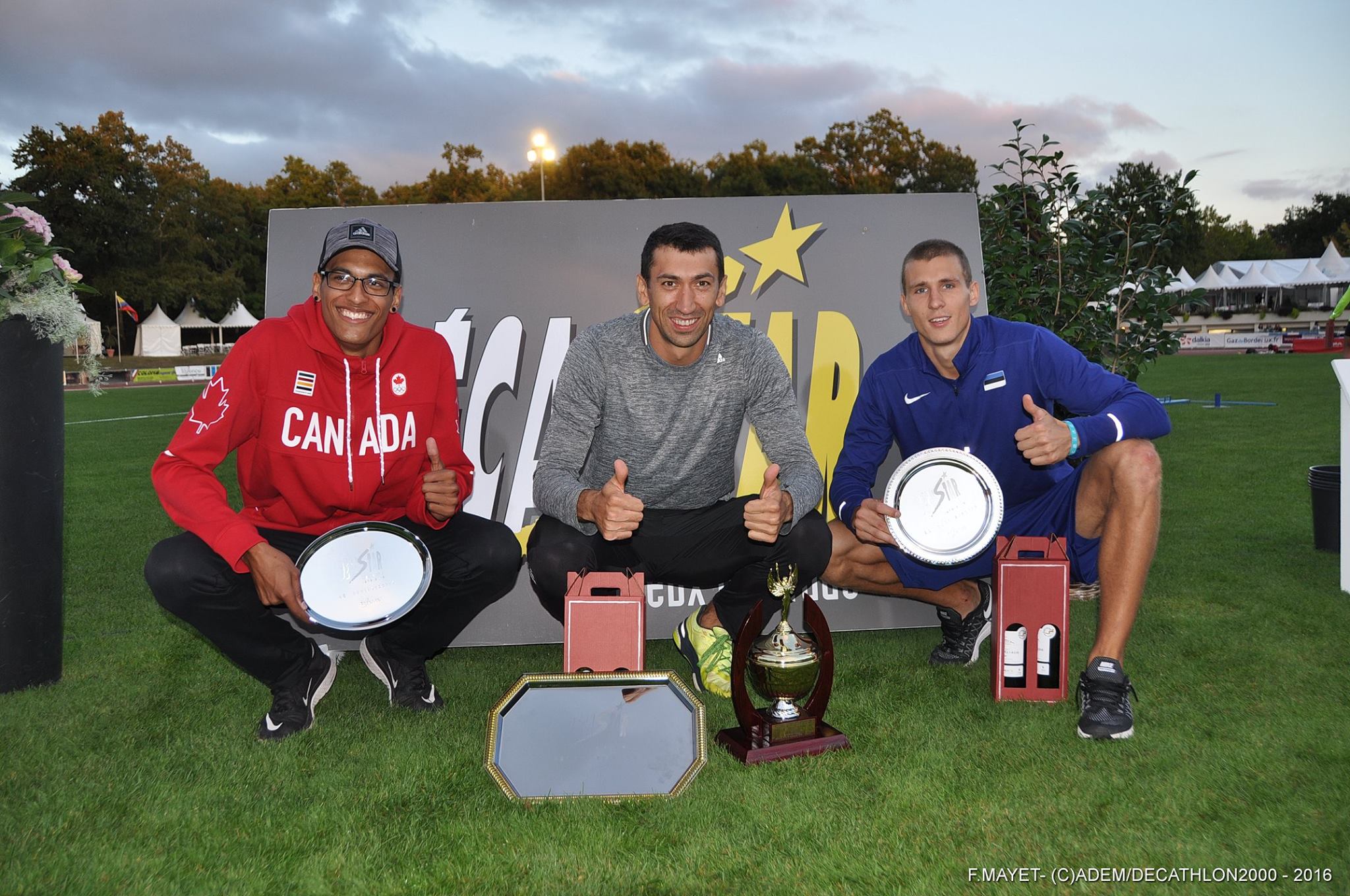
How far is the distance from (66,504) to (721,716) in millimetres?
6560

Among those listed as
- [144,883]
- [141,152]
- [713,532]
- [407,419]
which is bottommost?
[144,883]

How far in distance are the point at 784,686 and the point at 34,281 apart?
9.31 feet

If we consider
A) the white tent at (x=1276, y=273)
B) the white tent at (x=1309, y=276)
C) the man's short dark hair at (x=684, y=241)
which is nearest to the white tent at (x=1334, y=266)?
the white tent at (x=1309, y=276)

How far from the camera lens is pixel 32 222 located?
127 inches

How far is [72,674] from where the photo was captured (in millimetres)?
3455

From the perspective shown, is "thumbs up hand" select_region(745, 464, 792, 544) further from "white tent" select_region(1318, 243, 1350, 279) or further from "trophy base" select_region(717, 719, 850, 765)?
"white tent" select_region(1318, 243, 1350, 279)

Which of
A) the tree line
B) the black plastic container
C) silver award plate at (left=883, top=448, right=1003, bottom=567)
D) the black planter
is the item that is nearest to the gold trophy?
silver award plate at (left=883, top=448, right=1003, bottom=567)

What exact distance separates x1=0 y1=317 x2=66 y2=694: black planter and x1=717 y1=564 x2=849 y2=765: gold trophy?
248cm

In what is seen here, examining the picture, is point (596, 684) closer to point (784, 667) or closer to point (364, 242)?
point (784, 667)

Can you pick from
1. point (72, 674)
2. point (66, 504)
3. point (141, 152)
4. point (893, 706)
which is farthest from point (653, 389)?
point (141, 152)

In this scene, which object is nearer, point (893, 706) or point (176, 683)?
point (893, 706)

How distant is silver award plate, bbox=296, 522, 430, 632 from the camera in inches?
106

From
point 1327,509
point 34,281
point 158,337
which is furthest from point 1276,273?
point 158,337

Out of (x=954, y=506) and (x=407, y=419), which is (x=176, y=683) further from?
(x=954, y=506)
